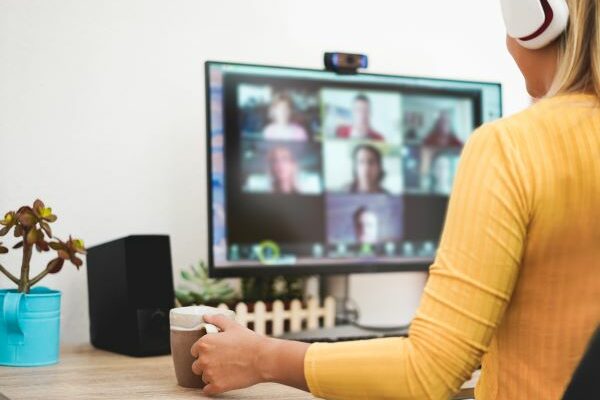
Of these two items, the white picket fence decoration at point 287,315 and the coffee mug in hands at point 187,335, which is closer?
the coffee mug in hands at point 187,335

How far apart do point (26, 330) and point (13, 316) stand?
3 cm

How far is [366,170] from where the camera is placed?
1.77 m

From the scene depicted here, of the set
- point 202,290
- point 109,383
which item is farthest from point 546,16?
point 202,290

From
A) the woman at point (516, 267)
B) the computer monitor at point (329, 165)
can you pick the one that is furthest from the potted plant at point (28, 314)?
the woman at point (516, 267)

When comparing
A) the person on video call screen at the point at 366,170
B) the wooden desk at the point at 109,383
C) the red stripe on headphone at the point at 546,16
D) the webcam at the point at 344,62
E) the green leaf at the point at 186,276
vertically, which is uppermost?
the webcam at the point at 344,62

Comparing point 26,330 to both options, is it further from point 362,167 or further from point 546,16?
point 546,16

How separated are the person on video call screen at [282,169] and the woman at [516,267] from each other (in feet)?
2.55

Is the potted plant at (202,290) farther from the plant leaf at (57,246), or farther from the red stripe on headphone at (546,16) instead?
the red stripe on headphone at (546,16)

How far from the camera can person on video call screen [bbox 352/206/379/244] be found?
1.76 meters

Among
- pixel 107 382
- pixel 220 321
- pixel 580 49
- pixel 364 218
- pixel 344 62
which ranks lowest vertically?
pixel 107 382

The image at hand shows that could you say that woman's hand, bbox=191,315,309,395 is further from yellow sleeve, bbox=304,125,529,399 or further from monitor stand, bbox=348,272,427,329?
monitor stand, bbox=348,272,427,329

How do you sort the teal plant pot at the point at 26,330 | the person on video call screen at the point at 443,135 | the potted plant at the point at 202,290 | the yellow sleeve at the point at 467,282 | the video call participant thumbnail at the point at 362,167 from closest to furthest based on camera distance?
1. the yellow sleeve at the point at 467,282
2. the teal plant pot at the point at 26,330
3. the potted plant at the point at 202,290
4. the video call participant thumbnail at the point at 362,167
5. the person on video call screen at the point at 443,135

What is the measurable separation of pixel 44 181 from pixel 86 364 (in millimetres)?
440

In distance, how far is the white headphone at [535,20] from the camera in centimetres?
91
